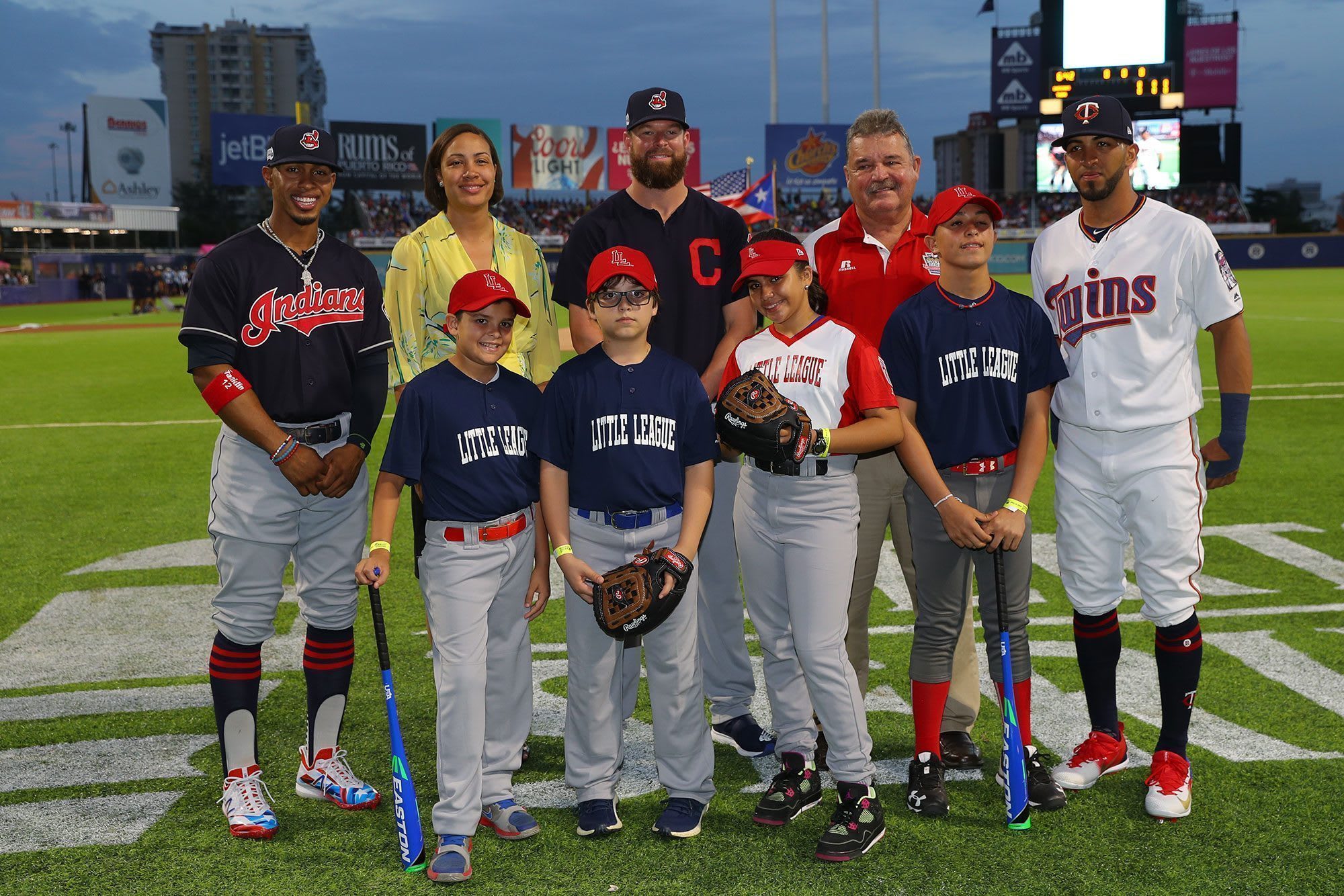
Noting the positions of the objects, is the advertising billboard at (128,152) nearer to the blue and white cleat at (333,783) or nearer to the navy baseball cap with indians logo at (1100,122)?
the blue and white cleat at (333,783)

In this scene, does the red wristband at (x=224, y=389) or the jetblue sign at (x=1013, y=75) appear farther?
the jetblue sign at (x=1013, y=75)

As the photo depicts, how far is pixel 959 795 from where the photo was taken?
445 centimetres

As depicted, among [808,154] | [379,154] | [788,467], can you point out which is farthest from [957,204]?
[379,154]

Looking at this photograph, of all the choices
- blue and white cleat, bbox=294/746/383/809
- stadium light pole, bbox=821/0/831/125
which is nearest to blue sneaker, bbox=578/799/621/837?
blue and white cleat, bbox=294/746/383/809

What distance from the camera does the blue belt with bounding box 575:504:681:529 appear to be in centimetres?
416

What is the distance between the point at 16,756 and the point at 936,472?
4.14m

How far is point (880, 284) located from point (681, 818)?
2378mm

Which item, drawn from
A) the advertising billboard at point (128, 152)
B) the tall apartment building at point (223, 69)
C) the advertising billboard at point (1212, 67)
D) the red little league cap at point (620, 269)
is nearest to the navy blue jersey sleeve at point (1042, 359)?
the red little league cap at point (620, 269)

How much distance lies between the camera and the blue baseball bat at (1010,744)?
4141 mm

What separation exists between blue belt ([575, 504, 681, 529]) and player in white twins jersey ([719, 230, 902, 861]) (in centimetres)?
36

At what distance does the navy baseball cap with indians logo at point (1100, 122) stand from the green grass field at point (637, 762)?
256cm

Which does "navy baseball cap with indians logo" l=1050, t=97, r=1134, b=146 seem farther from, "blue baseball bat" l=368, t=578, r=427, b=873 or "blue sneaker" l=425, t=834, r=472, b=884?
"blue sneaker" l=425, t=834, r=472, b=884

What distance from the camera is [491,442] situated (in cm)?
419

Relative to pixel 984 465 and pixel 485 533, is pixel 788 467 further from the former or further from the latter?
pixel 485 533
